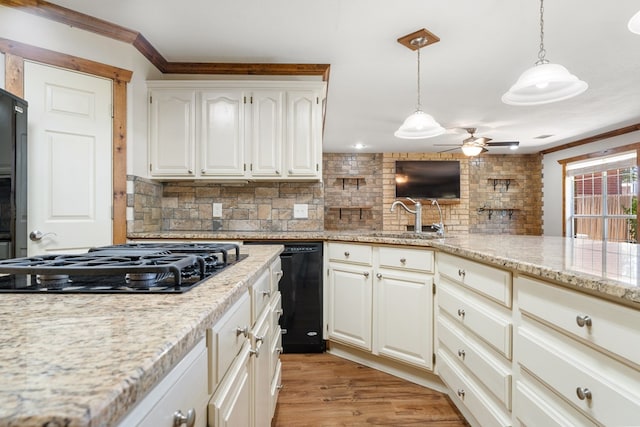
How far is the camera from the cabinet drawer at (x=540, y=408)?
100cm

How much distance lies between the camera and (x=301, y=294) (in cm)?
258

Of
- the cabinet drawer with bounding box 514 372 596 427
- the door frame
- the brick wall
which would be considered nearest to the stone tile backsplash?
the brick wall

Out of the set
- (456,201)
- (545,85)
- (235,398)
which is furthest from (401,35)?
(456,201)

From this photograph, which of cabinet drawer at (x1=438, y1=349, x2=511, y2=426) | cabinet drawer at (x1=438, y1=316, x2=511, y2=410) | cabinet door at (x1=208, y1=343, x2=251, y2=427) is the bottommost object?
cabinet drawer at (x1=438, y1=349, x2=511, y2=426)

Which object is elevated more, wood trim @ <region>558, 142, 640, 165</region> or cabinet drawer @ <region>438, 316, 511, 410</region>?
wood trim @ <region>558, 142, 640, 165</region>

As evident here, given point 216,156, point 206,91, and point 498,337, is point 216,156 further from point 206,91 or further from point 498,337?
point 498,337

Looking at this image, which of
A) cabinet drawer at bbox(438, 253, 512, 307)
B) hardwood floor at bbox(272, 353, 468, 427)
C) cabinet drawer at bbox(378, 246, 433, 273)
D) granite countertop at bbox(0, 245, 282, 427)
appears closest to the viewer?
granite countertop at bbox(0, 245, 282, 427)

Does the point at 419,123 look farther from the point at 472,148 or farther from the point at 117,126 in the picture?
the point at 472,148

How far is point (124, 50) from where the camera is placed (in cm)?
254

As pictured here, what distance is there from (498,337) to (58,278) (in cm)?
145

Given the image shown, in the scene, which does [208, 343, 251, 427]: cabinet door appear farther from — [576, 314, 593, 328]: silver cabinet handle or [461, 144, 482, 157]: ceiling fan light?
[461, 144, 482, 157]: ceiling fan light

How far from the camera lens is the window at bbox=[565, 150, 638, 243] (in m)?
5.29

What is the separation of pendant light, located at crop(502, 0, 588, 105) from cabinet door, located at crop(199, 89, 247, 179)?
1.94 meters

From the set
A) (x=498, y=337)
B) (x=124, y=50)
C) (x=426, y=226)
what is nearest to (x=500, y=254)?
(x=498, y=337)
